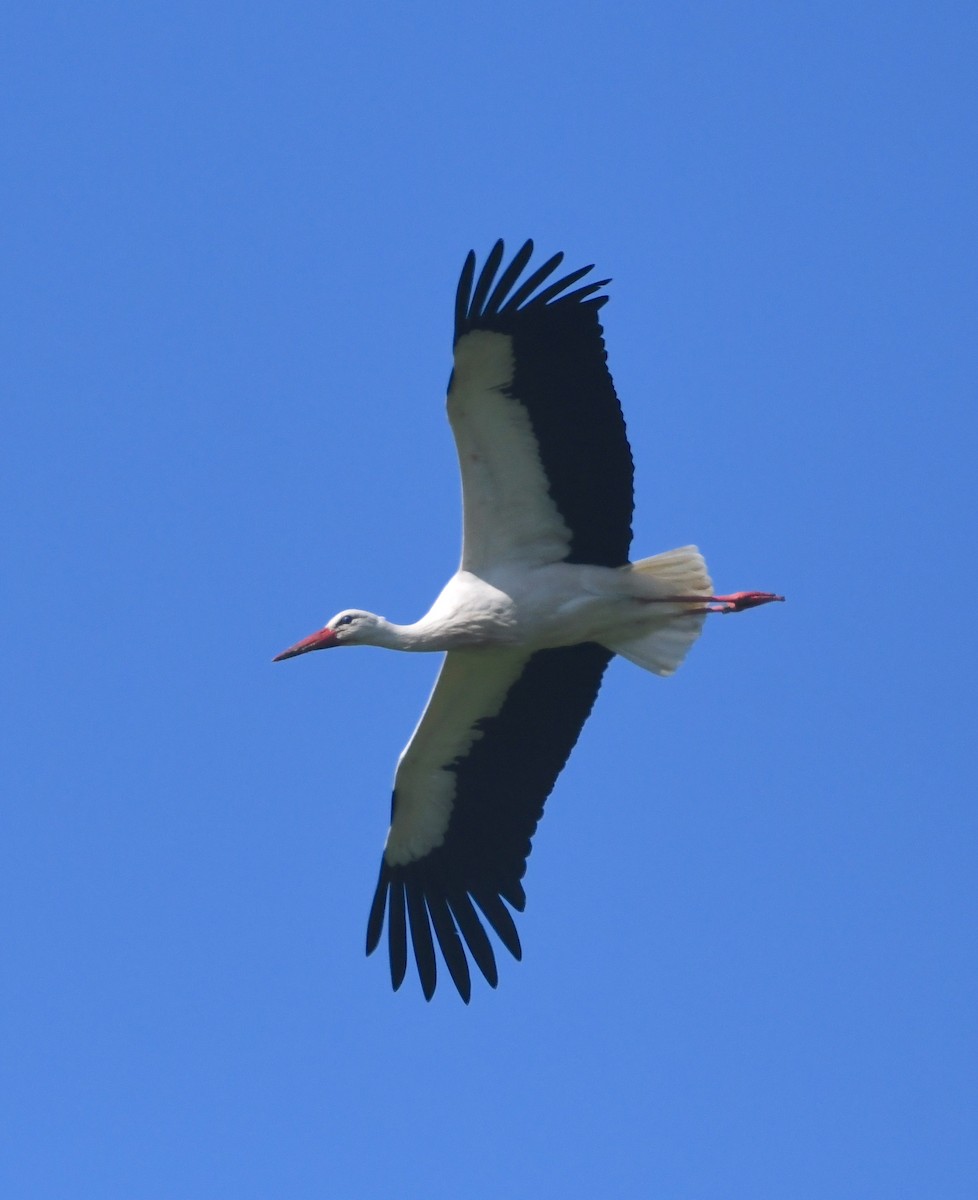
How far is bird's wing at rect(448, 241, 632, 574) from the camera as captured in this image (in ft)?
35.1

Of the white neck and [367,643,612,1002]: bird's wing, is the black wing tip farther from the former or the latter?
the white neck

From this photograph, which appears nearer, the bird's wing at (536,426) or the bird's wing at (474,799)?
the bird's wing at (536,426)

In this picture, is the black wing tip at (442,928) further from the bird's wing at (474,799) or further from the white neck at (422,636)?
the white neck at (422,636)

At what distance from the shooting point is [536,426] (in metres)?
10.9

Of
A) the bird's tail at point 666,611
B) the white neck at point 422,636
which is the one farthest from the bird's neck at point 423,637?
the bird's tail at point 666,611


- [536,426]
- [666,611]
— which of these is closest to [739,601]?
[666,611]

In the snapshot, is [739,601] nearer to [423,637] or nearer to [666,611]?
[666,611]

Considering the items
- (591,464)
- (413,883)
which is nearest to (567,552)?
(591,464)

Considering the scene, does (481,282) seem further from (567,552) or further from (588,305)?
(567,552)

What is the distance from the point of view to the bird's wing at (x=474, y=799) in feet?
38.4

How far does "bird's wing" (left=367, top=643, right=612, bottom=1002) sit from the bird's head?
451 millimetres

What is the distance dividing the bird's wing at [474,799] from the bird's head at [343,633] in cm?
45

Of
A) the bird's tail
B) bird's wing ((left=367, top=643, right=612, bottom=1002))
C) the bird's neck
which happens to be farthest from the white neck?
the bird's tail

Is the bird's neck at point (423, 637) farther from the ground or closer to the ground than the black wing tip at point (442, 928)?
farther from the ground
